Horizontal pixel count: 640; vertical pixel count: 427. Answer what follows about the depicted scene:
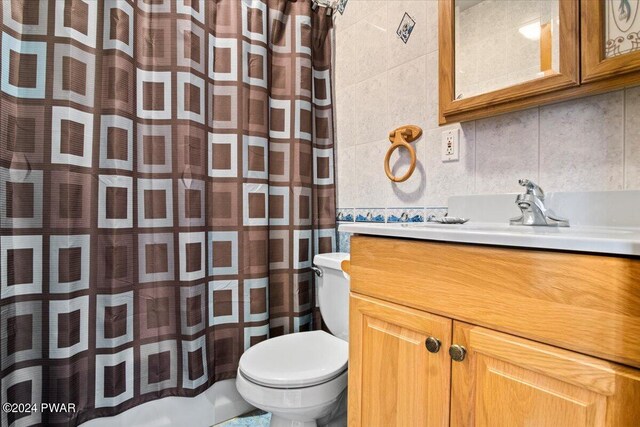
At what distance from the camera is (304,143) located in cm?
153

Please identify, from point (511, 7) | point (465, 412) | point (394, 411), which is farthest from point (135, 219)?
point (511, 7)

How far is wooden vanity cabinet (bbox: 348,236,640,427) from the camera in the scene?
473 mm

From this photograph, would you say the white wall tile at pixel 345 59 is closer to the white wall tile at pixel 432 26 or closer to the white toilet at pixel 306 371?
the white wall tile at pixel 432 26

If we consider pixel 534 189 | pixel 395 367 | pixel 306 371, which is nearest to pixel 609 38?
pixel 534 189

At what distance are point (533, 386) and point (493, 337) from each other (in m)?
0.09

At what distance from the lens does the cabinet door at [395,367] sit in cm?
68

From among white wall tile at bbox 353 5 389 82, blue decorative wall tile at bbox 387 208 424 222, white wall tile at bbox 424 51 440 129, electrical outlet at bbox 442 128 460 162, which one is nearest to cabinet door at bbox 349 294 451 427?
blue decorative wall tile at bbox 387 208 424 222

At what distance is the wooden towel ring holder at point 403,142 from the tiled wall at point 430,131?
0.03 metres

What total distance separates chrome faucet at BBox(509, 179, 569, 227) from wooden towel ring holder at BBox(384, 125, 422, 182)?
18.3 inches

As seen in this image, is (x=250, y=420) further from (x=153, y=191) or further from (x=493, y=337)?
(x=493, y=337)

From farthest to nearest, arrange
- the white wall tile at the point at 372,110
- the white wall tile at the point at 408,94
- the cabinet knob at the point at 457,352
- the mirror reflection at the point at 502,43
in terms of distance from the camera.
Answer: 1. the white wall tile at the point at 372,110
2. the white wall tile at the point at 408,94
3. the mirror reflection at the point at 502,43
4. the cabinet knob at the point at 457,352

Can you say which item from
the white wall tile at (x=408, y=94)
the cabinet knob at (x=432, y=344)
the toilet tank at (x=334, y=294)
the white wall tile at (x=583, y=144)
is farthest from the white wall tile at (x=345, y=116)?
the cabinet knob at (x=432, y=344)

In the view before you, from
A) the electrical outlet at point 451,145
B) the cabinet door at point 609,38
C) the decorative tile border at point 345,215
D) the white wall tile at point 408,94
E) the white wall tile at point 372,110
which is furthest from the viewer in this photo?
the decorative tile border at point 345,215

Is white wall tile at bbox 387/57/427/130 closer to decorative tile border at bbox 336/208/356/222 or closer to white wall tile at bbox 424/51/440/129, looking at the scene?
white wall tile at bbox 424/51/440/129
